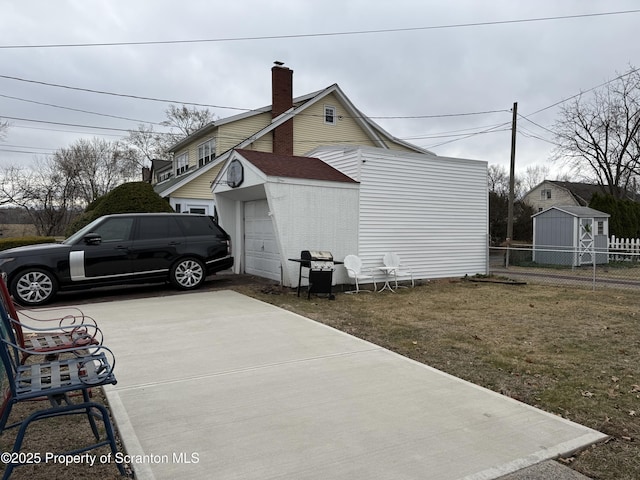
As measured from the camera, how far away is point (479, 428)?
3.57 metres

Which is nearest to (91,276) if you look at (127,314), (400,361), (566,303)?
(127,314)

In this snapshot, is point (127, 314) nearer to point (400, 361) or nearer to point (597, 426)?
point (400, 361)

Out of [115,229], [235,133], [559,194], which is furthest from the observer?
[559,194]

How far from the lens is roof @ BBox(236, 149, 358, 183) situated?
10529 mm

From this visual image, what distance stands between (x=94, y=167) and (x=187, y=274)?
34001 mm

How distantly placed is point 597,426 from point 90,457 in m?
3.89

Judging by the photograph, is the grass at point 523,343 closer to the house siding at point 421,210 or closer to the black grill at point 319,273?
the black grill at point 319,273

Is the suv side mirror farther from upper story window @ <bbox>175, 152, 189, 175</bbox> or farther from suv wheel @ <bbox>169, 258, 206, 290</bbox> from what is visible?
upper story window @ <bbox>175, 152, 189, 175</bbox>

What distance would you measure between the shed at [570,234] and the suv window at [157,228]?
1499 cm

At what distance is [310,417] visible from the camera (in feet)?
12.2

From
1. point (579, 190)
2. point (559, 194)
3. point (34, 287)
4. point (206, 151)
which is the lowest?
point (34, 287)

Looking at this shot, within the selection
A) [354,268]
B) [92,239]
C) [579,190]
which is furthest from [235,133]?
[579,190]

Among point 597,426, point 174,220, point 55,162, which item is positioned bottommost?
point 597,426

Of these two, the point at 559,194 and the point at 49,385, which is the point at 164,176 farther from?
the point at 559,194
